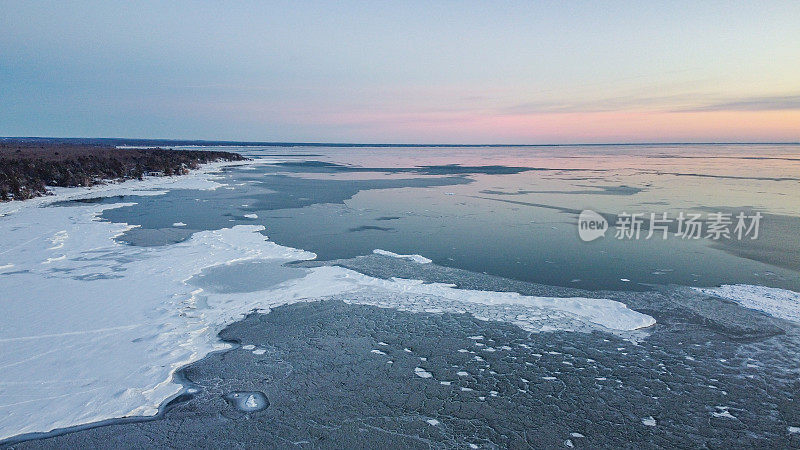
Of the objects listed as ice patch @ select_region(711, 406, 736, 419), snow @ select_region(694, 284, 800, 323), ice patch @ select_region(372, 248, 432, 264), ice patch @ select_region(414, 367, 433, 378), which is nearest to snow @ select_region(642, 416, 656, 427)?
ice patch @ select_region(711, 406, 736, 419)

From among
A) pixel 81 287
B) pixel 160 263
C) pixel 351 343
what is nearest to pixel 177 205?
pixel 160 263

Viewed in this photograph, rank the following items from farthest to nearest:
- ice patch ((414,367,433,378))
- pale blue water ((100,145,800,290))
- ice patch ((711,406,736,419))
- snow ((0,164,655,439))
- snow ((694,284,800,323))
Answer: pale blue water ((100,145,800,290))
snow ((694,284,800,323))
ice patch ((414,367,433,378))
snow ((0,164,655,439))
ice patch ((711,406,736,419))

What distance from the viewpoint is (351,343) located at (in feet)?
17.5

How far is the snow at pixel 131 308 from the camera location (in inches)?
166

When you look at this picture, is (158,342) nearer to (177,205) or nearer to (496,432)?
(496,432)

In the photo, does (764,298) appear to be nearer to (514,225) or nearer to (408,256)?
(408,256)

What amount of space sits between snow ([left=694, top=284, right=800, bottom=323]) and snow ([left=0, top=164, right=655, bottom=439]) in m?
1.68

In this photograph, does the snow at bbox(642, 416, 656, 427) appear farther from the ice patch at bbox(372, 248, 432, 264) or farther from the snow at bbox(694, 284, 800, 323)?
the ice patch at bbox(372, 248, 432, 264)

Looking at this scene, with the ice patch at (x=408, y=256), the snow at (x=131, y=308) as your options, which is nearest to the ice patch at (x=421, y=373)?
the snow at (x=131, y=308)

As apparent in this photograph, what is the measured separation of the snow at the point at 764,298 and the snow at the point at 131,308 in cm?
168

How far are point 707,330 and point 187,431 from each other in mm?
5721

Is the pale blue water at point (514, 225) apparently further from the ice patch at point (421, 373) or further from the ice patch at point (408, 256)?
the ice patch at point (421, 373)

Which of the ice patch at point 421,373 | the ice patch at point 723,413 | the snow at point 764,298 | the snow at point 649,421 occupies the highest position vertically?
the snow at point 764,298

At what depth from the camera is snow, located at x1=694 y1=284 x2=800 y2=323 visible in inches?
245
